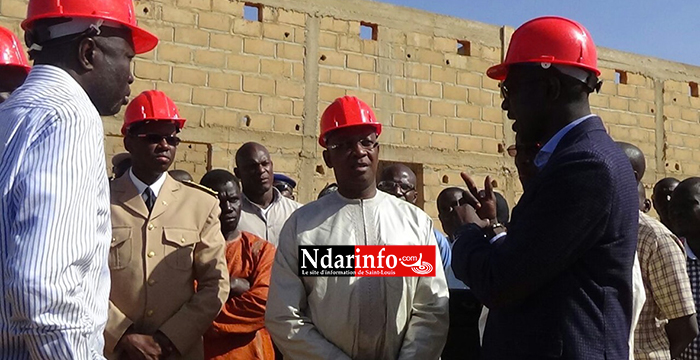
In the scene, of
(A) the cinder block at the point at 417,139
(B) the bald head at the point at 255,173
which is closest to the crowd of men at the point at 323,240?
(B) the bald head at the point at 255,173

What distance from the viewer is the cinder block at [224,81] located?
841 cm

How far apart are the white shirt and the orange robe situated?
902mm

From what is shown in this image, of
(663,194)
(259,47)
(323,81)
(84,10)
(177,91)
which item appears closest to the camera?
(84,10)

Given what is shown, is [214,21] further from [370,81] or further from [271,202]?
[271,202]

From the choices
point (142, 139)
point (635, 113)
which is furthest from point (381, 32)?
point (142, 139)

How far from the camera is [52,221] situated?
1697mm

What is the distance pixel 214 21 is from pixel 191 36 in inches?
13.2

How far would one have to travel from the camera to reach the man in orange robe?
439 centimetres

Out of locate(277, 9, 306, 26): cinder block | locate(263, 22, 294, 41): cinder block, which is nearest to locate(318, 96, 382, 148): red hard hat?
locate(263, 22, 294, 41): cinder block

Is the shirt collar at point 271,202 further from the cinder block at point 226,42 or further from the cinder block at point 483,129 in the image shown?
the cinder block at point 483,129

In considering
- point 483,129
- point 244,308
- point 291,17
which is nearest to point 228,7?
point 291,17

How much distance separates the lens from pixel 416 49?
32.6 feet

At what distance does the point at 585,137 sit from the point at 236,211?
3.05 meters

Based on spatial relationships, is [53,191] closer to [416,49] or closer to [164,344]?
[164,344]
